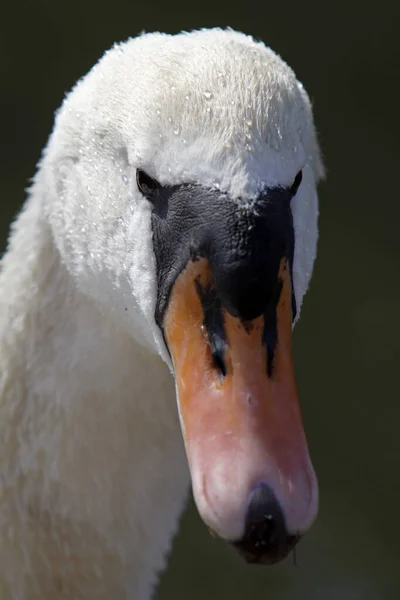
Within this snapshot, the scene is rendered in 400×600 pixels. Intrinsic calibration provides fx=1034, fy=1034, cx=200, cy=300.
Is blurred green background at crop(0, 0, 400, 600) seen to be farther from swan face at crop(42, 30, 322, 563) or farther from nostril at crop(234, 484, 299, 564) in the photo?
nostril at crop(234, 484, 299, 564)

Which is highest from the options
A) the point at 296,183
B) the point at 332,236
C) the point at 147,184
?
the point at 296,183

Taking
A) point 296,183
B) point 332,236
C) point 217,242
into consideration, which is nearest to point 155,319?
point 217,242

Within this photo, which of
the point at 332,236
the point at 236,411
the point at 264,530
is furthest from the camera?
the point at 332,236

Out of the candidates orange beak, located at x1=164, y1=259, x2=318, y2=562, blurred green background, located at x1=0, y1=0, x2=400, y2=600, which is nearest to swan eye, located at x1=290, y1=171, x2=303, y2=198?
orange beak, located at x1=164, y1=259, x2=318, y2=562

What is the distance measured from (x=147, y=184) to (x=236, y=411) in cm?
55

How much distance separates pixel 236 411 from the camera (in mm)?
1963

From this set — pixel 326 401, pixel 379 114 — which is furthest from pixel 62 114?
pixel 379 114

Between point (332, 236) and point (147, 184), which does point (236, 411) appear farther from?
point (332, 236)

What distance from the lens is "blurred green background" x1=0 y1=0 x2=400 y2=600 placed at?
5035 mm

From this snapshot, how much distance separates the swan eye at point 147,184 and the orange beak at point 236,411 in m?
0.22

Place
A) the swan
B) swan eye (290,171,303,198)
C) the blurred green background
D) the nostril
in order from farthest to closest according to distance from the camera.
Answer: the blurred green background < swan eye (290,171,303,198) < the swan < the nostril

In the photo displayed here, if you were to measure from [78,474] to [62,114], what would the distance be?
0.92 metres

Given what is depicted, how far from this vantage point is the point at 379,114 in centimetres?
640

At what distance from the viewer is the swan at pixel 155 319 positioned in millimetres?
1977
